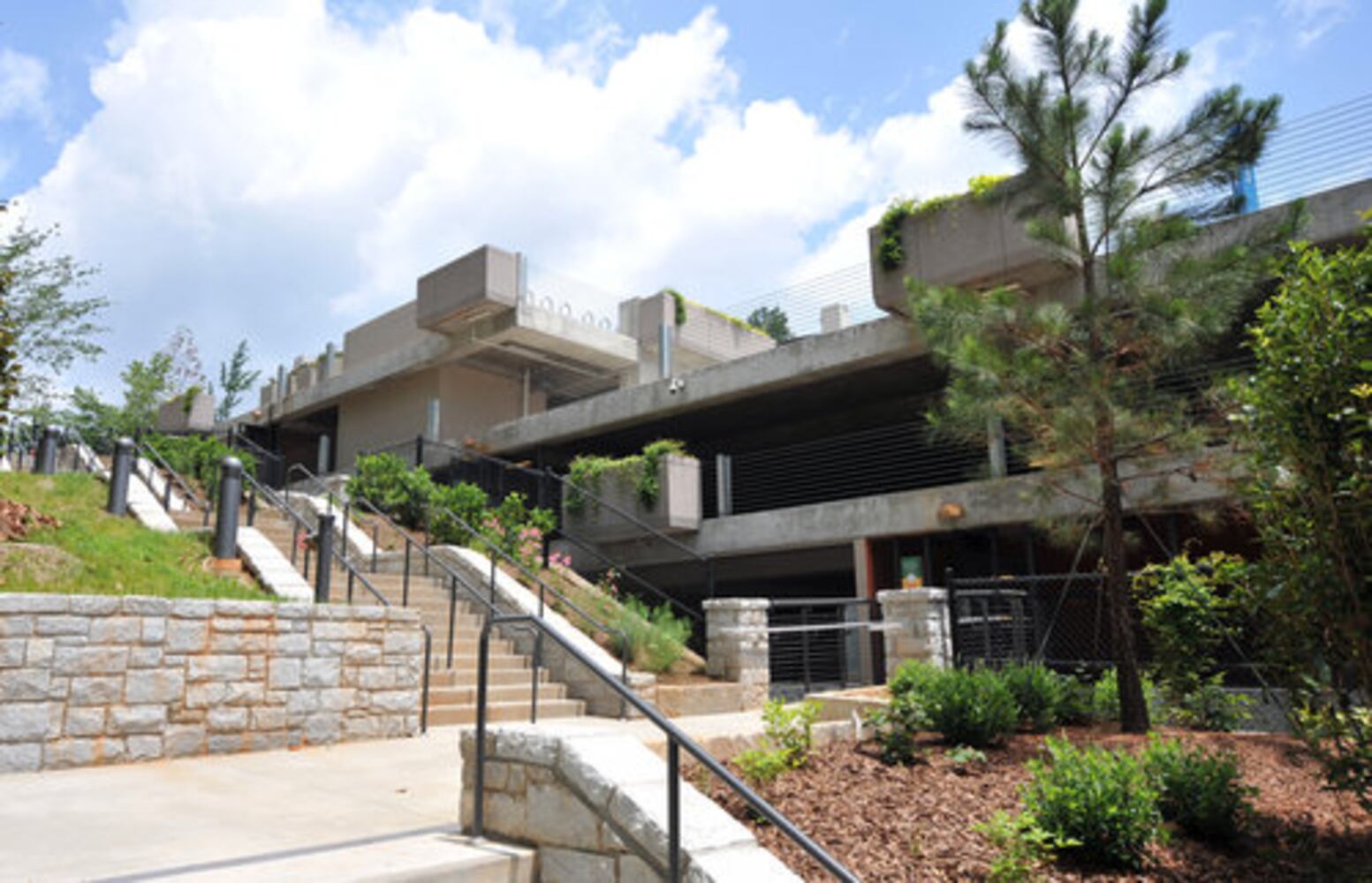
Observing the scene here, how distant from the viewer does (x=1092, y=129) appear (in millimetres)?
7969

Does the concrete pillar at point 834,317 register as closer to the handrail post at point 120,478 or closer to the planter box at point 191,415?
the handrail post at point 120,478

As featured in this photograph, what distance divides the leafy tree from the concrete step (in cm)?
594

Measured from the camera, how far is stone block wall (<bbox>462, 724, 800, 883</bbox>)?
3.30 metres

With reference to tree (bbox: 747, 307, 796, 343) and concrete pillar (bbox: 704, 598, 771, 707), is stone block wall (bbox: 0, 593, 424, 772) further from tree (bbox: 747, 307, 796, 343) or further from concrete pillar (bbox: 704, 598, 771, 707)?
tree (bbox: 747, 307, 796, 343)

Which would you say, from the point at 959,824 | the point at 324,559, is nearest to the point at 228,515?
the point at 324,559

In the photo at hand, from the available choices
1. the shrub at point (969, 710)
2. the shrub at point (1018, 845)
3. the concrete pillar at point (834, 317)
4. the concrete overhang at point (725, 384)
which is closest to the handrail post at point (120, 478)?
the shrub at point (969, 710)

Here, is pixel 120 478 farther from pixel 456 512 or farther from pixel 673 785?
pixel 673 785

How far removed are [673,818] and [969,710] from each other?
3284 millimetres

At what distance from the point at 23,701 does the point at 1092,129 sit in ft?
29.2

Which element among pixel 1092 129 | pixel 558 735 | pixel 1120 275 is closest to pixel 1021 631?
pixel 1120 275

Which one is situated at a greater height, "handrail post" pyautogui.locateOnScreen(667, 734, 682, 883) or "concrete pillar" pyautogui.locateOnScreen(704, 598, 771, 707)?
"concrete pillar" pyautogui.locateOnScreen(704, 598, 771, 707)

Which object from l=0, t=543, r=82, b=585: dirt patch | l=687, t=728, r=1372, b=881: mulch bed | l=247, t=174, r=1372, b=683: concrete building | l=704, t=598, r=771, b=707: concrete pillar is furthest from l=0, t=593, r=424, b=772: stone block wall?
l=247, t=174, r=1372, b=683: concrete building

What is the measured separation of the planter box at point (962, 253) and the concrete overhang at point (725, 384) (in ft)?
2.34

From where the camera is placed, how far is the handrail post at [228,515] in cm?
878
